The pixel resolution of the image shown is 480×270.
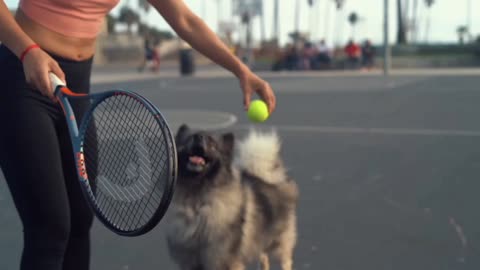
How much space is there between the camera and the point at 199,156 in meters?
3.68

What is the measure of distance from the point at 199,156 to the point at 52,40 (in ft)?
4.36

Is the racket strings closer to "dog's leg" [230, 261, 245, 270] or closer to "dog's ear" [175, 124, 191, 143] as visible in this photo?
"dog's ear" [175, 124, 191, 143]

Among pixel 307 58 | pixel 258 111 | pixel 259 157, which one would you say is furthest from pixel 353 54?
pixel 258 111

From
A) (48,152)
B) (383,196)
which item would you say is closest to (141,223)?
(48,152)

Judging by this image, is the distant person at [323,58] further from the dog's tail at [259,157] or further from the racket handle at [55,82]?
the racket handle at [55,82]

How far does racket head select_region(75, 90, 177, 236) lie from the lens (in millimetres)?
2107

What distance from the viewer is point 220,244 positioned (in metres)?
3.78

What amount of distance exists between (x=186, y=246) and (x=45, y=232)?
1.41 m

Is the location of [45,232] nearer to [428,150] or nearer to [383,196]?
[383,196]

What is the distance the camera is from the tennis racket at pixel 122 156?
2143 mm

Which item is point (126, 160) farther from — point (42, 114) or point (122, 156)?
point (42, 114)

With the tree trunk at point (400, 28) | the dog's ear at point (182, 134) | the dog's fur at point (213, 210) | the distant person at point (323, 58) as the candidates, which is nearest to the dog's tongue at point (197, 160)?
the dog's fur at point (213, 210)

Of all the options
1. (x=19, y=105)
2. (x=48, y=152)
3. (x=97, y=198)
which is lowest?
(x=97, y=198)

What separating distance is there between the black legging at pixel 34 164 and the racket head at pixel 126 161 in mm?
120
